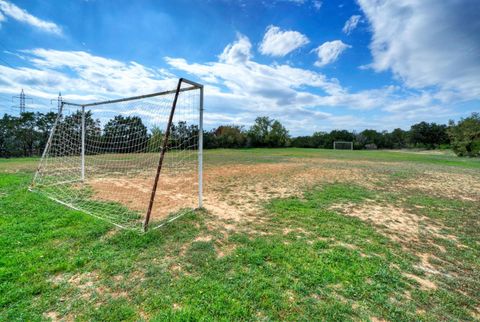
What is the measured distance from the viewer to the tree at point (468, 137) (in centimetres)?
2366

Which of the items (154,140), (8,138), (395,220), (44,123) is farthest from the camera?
(44,123)

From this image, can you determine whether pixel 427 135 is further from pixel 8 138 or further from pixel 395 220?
pixel 8 138

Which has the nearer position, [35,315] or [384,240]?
[35,315]

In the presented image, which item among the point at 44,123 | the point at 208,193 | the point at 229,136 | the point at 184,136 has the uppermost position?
the point at 44,123

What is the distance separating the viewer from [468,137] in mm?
24000

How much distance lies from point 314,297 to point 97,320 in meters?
1.99

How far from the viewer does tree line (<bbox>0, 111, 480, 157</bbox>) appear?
7602mm

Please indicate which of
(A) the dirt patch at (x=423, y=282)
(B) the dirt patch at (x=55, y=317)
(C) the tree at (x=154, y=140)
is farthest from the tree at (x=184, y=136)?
(A) the dirt patch at (x=423, y=282)

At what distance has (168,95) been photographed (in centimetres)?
461

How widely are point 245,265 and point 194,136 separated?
4.07 m

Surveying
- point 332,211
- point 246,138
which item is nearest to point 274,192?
point 332,211

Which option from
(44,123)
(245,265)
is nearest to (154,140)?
(245,265)

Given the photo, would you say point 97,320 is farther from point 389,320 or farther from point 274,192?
point 274,192

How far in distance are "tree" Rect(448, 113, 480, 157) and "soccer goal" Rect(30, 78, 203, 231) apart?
3123 centimetres
